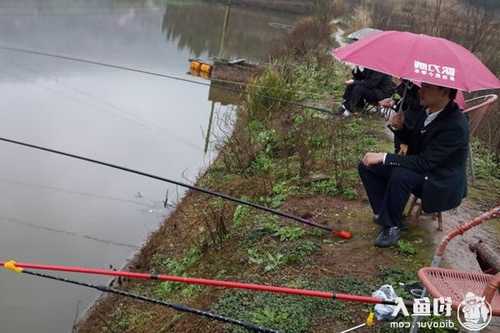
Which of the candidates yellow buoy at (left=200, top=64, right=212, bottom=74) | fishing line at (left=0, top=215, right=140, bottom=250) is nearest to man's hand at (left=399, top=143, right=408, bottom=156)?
fishing line at (left=0, top=215, right=140, bottom=250)

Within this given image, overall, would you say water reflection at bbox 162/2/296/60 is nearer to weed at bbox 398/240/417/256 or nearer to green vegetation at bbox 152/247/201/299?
green vegetation at bbox 152/247/201/299

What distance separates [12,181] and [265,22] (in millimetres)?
26500

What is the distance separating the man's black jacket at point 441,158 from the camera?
3062mm

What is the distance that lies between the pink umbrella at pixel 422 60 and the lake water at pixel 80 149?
11.1 feet

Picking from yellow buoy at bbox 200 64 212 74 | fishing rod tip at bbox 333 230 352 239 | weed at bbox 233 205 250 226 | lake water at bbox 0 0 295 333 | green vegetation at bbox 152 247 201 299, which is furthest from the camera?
yellow buoy at bbox 200 64 212 74

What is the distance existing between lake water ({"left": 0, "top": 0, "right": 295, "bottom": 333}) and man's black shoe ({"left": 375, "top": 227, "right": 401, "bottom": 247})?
2759mm

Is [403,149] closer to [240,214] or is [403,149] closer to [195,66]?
[240,214]

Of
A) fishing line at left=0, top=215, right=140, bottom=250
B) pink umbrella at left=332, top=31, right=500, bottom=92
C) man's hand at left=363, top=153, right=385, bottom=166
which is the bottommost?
fishing line at left=0, top=215, right=140, bottom=250

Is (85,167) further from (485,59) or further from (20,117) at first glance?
(485,59)

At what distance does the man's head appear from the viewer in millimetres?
3037

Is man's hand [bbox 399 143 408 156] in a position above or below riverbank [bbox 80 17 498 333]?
above

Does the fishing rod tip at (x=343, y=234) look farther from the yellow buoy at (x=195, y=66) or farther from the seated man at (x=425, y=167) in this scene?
the yellow buoy at (x=195, y=66)

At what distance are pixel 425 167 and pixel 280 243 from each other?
1.31 metres

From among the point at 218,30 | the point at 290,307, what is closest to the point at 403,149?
the point at 290,307
